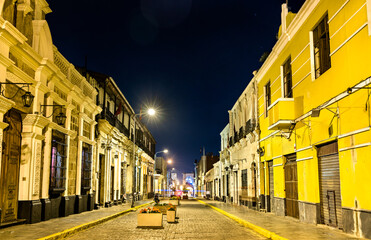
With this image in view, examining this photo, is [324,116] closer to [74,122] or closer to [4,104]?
[4,104]

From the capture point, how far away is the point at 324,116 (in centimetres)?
1282

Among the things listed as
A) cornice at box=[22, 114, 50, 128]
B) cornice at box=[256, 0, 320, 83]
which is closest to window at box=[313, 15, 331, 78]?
→ cornice at box=[256, 0, 320, 83]

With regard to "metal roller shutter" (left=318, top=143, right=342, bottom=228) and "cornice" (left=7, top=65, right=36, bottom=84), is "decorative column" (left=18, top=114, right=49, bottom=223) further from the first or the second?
"metal roller shutter" (left=318, top=143, right=342, bottom=228)

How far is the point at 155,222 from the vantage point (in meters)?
13.5

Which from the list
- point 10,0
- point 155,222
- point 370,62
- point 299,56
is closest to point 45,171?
point 155,222

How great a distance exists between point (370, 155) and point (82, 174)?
16.3 metres

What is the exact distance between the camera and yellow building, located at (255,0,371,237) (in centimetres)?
1009

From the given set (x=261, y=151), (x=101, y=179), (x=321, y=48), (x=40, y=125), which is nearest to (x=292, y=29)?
(x=321, y=48)

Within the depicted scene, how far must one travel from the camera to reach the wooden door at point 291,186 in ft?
54.2

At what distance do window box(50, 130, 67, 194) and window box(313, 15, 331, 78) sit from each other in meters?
11.6

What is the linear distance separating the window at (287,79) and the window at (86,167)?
11.9 metres

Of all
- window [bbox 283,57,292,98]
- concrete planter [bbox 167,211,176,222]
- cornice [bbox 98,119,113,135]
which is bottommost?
concrete planter [bbox 167,211,176,222]

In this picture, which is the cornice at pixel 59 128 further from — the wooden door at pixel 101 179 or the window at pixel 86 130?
the wooden door at pixel 101 179

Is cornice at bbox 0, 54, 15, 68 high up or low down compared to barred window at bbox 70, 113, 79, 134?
up
